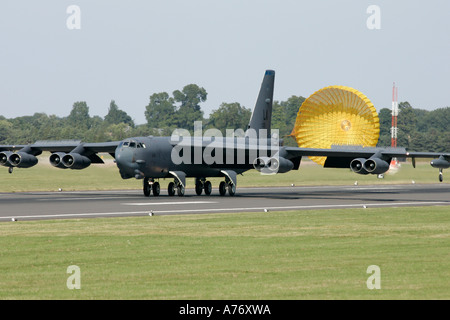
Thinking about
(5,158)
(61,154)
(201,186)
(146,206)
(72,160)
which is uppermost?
(61,154)

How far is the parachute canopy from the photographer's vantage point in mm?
57438

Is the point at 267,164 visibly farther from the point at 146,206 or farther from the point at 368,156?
the point at 146,206

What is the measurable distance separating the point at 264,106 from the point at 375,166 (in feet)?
40.6

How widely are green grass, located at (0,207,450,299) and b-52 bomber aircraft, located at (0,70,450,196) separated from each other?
1421 cm

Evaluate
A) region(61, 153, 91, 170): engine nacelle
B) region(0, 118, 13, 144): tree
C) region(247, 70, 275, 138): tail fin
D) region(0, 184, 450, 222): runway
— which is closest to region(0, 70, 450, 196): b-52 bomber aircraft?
region(61, 153, 91, 170): engine nacelle

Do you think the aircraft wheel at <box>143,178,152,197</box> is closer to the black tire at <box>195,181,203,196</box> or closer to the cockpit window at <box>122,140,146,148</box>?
the cockpit window at <box>122,140,146,148</box>

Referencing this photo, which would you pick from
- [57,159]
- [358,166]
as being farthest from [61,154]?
[358,166]

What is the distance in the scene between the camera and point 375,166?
1686 inches

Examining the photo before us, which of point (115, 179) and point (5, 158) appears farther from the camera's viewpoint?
point (115, 179)

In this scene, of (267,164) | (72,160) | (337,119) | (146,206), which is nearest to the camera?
(146,206)

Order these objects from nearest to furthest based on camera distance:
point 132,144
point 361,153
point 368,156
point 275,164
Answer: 1. point 132,144
2. point 275,164
3. point 361,153
4. point 368,156

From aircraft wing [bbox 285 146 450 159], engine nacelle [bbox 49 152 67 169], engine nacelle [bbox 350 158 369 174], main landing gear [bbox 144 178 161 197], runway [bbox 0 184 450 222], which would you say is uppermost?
aircraft wing [bbox 285 146 450 159]

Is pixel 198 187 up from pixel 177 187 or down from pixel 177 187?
down
